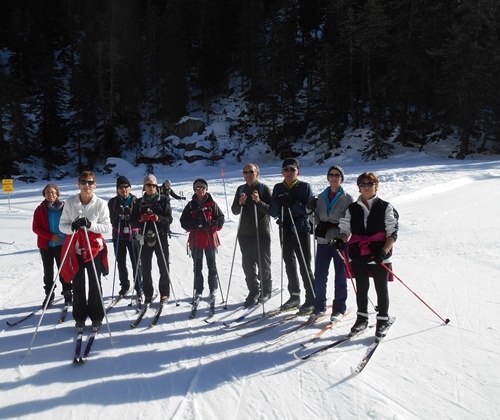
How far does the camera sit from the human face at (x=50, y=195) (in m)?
5.10

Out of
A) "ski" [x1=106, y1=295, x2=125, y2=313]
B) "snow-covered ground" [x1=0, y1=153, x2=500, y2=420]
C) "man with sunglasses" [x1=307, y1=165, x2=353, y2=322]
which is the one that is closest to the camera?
"snow-covered ground" [x1=0, y1=153, x2=500, y2=420]

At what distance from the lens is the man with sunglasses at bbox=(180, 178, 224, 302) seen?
5199 mm

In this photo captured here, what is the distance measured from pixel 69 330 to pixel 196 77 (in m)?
39.8

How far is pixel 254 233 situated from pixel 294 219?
75 cm

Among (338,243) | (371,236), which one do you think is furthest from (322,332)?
(371,236)

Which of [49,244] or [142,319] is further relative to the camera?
[49,244]

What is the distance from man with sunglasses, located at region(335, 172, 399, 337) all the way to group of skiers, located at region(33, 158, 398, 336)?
1 cm

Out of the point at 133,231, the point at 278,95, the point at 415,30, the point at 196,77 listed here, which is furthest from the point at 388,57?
the point at 133,231

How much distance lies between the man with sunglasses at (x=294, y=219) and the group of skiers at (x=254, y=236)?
0.01 metres

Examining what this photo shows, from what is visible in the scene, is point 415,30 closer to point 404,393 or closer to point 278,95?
point 278,95

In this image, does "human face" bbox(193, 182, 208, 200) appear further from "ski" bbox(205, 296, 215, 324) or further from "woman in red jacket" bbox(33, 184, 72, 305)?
"woman in red jacket" bbox(33, 184, 72, 305)

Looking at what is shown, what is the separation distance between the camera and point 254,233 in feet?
17.2

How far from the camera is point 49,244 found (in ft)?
17.3

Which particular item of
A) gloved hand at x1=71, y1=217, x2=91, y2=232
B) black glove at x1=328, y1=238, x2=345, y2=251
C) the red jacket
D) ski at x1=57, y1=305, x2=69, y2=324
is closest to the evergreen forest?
black glove at x1=328, y1=238, x2=345, y2=251
